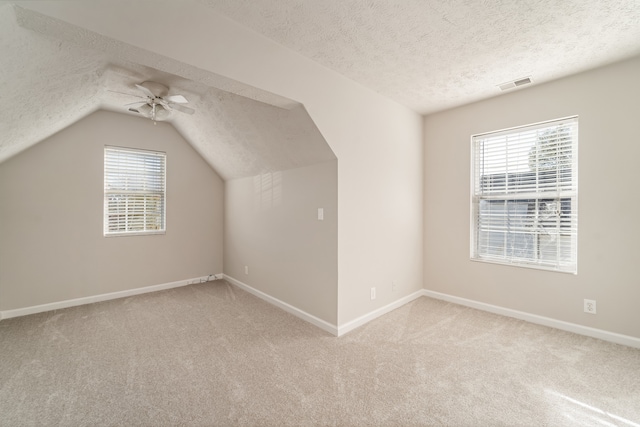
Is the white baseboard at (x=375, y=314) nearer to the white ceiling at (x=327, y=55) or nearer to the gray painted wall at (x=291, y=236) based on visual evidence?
the gray painted wall at (x=291, y=236)

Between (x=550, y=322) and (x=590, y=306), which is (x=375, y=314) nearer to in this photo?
(x=550, y=322)

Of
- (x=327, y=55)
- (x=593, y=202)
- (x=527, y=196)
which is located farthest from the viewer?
(x=527, y=196)

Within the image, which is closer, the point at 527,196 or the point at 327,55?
the point at 327,55

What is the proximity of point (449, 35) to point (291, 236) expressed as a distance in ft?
8.12

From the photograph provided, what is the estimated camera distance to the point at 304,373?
2.08 metres

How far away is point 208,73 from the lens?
72.8 inches

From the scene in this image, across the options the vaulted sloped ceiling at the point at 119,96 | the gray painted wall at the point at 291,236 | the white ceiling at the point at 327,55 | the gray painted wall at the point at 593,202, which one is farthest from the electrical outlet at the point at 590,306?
the vaulted sloped ceiling at the point at 119,96

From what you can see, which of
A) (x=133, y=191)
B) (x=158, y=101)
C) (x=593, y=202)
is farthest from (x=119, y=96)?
(x=593, y=202)

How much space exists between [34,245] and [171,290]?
169cm

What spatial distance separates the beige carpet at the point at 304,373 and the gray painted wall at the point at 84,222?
58cm

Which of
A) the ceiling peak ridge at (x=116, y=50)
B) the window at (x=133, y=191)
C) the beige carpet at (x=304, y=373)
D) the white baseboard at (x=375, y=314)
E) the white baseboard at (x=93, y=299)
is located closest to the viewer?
the ceiling peak ridge at (x=116, y=50)

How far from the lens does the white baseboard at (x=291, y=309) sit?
2.78 m

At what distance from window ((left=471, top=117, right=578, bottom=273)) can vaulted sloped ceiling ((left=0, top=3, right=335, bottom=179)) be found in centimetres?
214

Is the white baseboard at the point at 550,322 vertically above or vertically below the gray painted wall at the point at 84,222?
below
